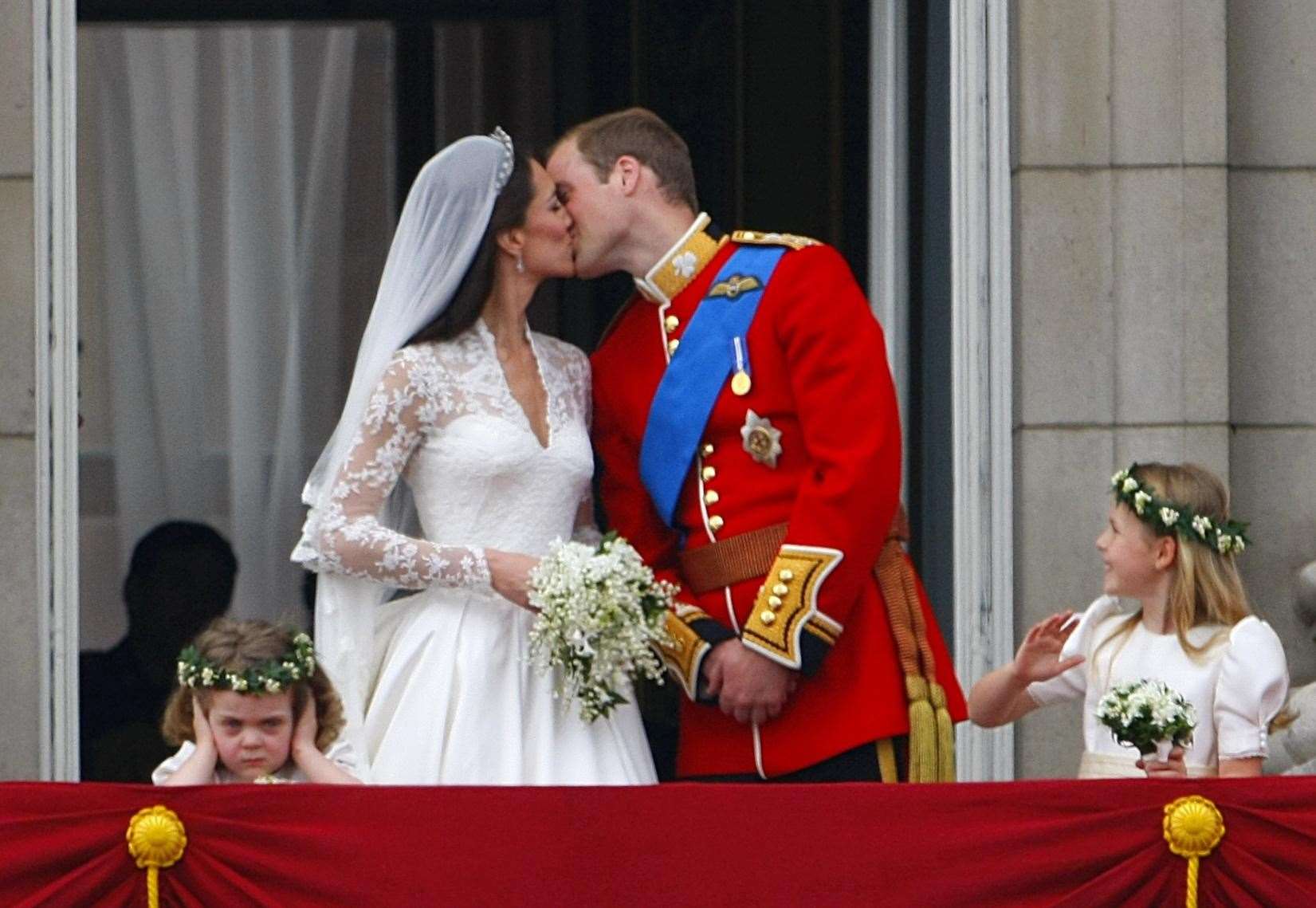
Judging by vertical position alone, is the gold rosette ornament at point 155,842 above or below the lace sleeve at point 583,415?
below

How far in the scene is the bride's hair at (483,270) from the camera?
6.22m

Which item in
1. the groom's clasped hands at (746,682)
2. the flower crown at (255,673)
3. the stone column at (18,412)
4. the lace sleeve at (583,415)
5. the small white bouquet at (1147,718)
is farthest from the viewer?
the stone column at (18,412)

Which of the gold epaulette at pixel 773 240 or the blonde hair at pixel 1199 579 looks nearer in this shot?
the blonde hair at pixel 1199 579

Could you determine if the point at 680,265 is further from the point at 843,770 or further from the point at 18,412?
the point at 18,412

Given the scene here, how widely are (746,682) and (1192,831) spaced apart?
1.23 metres

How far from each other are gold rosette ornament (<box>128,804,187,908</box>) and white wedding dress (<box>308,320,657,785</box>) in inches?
38.2

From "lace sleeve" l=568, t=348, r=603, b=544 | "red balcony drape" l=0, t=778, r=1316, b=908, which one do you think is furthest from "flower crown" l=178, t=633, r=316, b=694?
"lace sleeve" l=568, t=348, r=603, b=544

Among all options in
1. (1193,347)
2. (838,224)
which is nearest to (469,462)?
(1193,347)

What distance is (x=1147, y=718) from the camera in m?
5.45

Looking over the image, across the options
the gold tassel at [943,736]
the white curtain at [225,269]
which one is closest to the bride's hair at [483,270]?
the gold tassel at [943,736]

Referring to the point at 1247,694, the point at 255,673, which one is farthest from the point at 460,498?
the point at 1247,694

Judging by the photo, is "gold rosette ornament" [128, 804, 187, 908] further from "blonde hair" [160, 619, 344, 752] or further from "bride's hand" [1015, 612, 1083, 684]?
"bride's hand" [1015, 612, 1083, 684]

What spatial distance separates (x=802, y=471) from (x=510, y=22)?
451 cm

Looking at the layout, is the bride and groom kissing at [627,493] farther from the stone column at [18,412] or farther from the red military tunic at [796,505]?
the stone column at [18,412]
